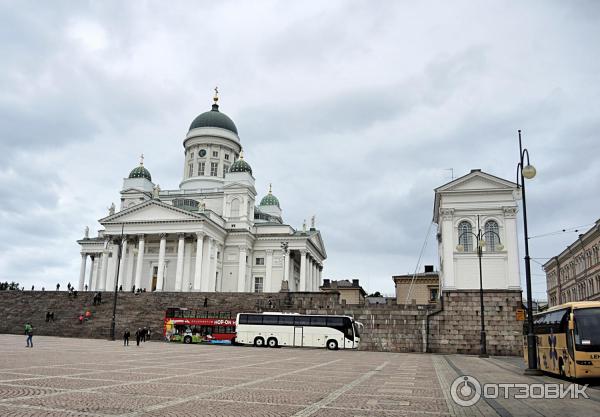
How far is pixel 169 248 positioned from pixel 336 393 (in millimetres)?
61417

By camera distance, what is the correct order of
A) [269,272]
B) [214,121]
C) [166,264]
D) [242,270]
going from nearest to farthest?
[166,264] < [242,270] < [269,272] < [214,121]

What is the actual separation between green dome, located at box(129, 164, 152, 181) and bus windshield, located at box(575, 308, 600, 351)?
70.4 metres

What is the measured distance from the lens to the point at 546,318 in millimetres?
21594

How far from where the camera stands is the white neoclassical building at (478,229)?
45.2m

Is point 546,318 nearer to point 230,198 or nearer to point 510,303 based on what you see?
point 510,303

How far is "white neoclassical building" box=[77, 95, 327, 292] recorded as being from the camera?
Answer: 224 feet

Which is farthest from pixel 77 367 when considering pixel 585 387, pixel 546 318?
pixel 546 318

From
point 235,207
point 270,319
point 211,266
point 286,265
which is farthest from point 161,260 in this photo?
point 270,319

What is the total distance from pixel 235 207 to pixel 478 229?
38.7m

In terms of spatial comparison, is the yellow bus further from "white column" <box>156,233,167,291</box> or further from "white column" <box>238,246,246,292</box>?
"white column" <box>238,246,246,292</box>

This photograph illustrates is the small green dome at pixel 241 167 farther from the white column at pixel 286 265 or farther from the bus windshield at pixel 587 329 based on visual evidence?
the bus windshield at pixel 587 329

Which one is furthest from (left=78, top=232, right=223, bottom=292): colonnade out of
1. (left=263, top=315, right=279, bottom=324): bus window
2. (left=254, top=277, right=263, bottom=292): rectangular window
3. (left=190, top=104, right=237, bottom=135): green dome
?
(left=263, top=315, right=279, bottom=324): bus window

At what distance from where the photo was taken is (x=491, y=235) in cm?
4638

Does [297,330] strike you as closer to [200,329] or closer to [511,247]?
[200,329]
